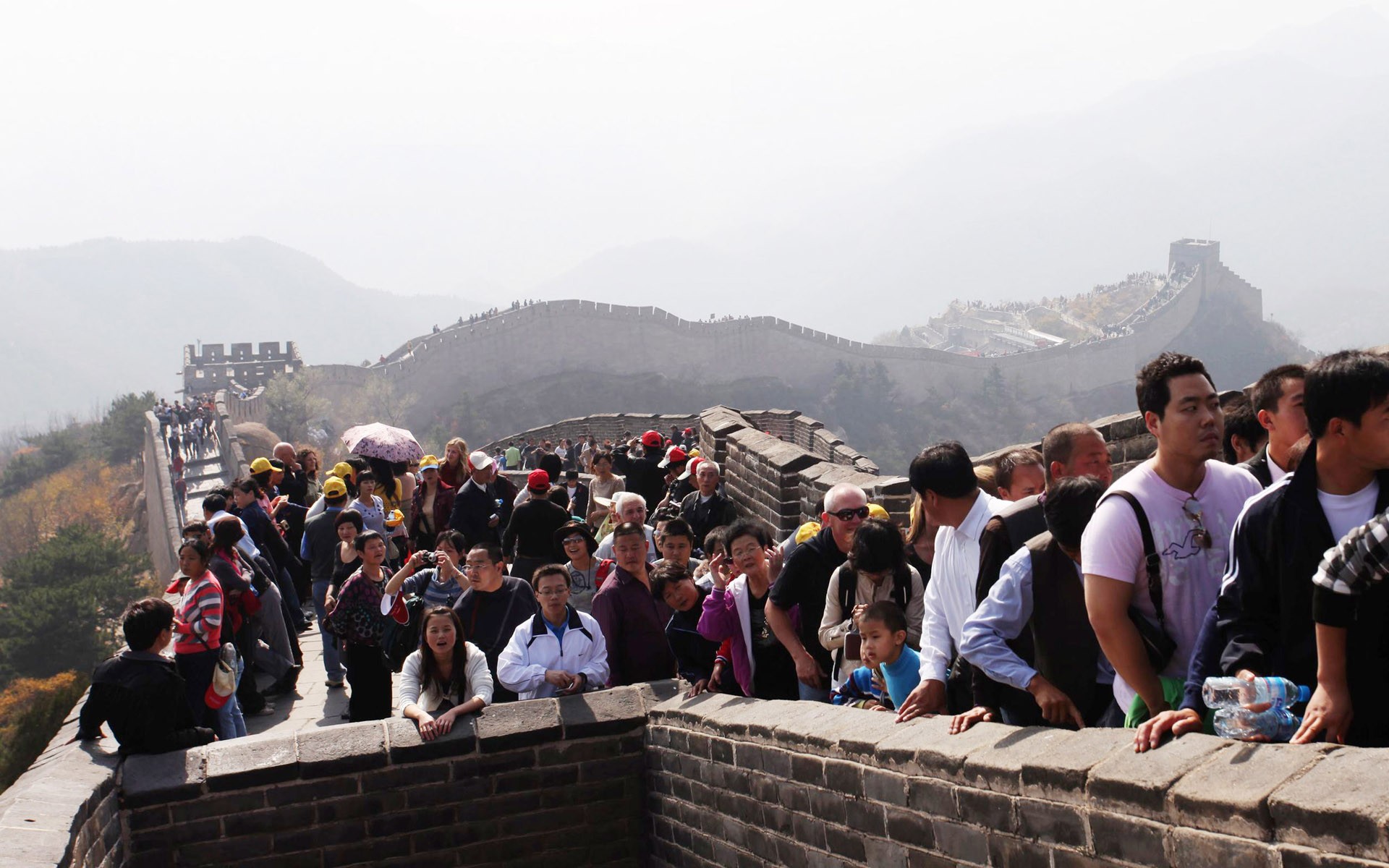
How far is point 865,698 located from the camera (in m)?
4.17

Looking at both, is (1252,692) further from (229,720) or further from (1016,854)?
(229,720)

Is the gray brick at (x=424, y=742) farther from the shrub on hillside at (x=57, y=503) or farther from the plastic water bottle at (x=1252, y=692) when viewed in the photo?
the shrub on hillside at (x=57, y=503)

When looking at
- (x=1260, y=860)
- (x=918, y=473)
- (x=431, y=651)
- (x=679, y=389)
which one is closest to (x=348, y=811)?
(x=431, y=651)

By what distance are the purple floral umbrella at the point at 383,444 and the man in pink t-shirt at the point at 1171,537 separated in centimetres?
703

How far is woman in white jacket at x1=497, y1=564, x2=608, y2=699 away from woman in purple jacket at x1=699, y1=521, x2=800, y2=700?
2.14ft

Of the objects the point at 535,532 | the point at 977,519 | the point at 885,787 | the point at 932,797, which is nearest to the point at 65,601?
the point at 535,532

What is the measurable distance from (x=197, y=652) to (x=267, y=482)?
12.8ft

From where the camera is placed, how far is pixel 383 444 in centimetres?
930

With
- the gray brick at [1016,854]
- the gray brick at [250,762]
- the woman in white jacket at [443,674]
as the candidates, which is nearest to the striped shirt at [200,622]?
the gray brick at [250,762]

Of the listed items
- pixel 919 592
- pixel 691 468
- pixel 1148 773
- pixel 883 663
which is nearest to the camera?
pixel 1148 773

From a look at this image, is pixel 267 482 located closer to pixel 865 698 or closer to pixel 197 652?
pixel 197 652

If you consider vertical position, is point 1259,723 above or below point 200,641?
above

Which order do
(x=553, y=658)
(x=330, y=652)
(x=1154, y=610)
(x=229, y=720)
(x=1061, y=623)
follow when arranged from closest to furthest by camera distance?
(x=1154, y=610) < (x=1061, y=623) < (x=553, y=658) < (x=229, y=720) < (x=330, y=652)

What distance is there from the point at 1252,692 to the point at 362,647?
4255mm
